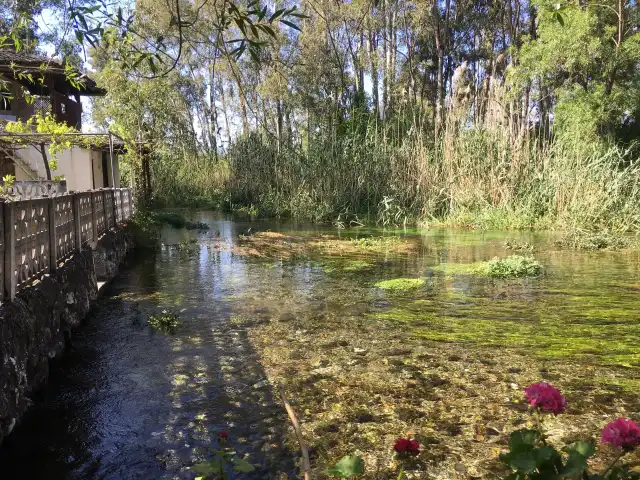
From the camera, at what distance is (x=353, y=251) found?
962 cm

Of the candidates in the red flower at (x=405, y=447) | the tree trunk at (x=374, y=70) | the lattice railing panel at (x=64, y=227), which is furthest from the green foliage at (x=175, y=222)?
the red flower at (x=405, y=447)

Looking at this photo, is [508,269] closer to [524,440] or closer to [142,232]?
[524,440]

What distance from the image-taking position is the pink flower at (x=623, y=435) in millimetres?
1162

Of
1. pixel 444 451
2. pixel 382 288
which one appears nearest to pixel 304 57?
pixel 382 288

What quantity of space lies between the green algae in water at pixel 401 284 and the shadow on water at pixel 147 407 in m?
1.82

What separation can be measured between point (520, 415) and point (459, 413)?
342mm

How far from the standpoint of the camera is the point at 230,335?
4656 mm

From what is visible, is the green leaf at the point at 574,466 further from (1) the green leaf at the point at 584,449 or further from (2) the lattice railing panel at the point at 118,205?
(2) the lattice railing panel at the point at 118,205

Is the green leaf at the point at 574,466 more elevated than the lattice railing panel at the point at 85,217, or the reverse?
the lattice railing panel at the point at 85,217

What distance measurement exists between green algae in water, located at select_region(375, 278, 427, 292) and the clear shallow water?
13cm

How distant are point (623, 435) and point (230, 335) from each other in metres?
3.78

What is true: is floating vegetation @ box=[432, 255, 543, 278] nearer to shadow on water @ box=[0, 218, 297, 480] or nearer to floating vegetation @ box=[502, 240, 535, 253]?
floating vegetation @ box=[502, 240, 535, 253]

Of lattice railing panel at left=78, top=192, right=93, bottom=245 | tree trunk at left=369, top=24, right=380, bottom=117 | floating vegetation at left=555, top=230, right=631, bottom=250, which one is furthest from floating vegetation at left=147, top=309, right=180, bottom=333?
tree trunk at left=369, top=24, right=380, bottom=117

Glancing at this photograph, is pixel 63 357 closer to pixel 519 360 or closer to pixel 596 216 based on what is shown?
pixel 519 360
